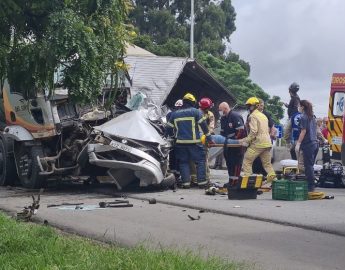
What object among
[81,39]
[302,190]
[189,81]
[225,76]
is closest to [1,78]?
[81,39]

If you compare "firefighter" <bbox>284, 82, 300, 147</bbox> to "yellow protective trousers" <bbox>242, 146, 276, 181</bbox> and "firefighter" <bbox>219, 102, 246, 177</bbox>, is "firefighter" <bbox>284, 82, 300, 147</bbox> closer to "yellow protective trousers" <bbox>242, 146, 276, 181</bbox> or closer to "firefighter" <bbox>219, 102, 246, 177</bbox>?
"firefighter" <bbox>219, 102, 246, 177</bbox>

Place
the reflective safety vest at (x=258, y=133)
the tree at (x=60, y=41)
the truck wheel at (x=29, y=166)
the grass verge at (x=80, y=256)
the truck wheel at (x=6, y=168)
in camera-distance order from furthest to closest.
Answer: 1. the truck wheel at (x=6, y=168)
2. the truck wheel at (x=29, y=166)
3. the reflective safety vest at (x=258, y=133)
4. the tree at (x=60, y=41)
5. the grass verge at (x=80, y=256)

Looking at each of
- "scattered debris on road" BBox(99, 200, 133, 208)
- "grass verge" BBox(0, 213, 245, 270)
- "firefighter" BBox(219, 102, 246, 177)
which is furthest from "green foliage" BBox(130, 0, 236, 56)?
"grass verge" BBox(0, 213, 245, 270)

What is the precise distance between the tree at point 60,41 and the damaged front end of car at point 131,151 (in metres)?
1.54

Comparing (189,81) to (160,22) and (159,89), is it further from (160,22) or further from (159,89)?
(160,22)

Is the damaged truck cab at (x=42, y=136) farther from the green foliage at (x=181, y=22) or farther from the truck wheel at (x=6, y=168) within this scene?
the green foliage at (x=181, y=22)

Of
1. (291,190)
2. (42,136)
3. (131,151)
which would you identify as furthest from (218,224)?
(42,136)

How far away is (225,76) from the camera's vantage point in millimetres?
39469

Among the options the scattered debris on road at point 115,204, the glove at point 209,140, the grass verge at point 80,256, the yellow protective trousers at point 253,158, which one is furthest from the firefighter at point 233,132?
the grass verge at point 80,256

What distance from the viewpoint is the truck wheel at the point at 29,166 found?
12945 mm

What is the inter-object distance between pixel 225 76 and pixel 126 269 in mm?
34302

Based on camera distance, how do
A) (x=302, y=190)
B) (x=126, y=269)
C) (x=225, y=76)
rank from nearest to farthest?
(x=126, y=269) → (x=302, y=190) → (x=225, y=76)

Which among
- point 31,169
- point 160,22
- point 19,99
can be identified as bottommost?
point 31,169

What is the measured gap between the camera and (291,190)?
37.3 ft
